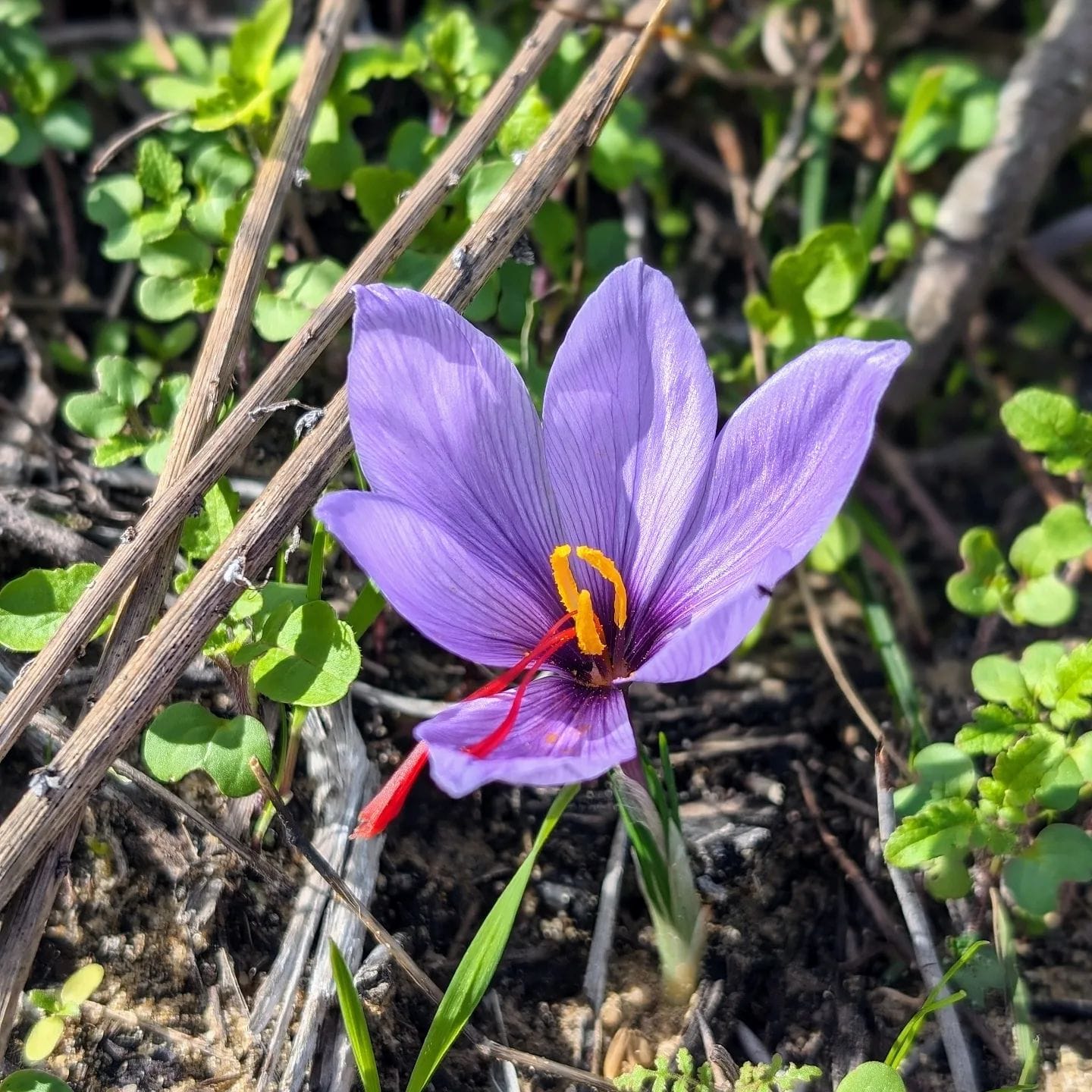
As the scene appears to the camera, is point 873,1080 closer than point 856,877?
Yes

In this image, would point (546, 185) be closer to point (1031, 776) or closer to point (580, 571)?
point (580, 571)

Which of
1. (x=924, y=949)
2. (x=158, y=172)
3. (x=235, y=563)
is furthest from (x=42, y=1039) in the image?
(x=158, y=172)

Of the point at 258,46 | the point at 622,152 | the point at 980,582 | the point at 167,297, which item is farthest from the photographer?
the point at 622,152

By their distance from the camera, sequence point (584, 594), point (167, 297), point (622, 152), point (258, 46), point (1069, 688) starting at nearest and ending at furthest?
1. point (584, 594)
2. point (1069, 688)
3. point (167, 297)
4. point (258, 46)
5. point (622, 152)

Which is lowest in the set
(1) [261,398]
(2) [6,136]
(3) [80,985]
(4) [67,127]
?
(3) [80,985]

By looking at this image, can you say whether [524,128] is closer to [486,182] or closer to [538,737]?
[486,182]

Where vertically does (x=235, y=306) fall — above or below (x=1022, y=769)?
above
